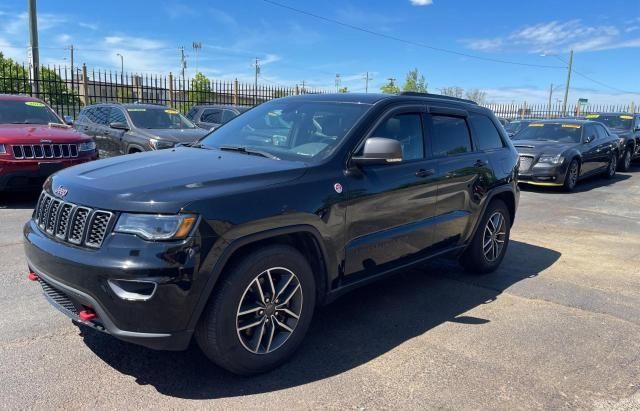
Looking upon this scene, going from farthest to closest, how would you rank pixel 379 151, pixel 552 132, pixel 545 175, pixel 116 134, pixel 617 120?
pixel 617 120 → pixel 552 132 → pixel 545 175 → pixel 116 134 → pixel 379 151

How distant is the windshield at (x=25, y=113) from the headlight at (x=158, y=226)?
7.41m

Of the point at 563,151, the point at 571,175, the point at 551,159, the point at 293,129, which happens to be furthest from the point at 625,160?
the point at 293,129

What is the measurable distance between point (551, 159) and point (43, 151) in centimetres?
1045

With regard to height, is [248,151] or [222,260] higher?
[248,151]

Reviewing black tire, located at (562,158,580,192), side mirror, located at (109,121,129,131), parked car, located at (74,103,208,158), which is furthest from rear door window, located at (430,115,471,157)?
black tire, located at (562,158,580,192)

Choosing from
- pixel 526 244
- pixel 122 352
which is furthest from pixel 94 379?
pixel 526 244

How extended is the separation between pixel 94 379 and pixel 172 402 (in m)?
0.56

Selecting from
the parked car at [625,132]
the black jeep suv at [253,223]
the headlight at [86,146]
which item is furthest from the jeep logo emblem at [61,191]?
the parked car at [625,132]

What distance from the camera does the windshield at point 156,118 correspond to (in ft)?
35.2

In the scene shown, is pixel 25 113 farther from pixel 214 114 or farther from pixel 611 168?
pixel 611 168

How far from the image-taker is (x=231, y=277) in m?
2.96

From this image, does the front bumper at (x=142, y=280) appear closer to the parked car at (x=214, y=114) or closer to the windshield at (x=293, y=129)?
the windshield at (x=293, y=129)

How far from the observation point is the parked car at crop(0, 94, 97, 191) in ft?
24.8

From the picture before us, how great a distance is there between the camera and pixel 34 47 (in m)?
15.4
